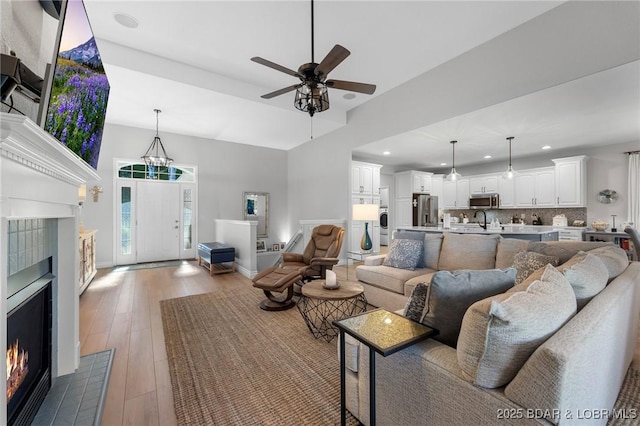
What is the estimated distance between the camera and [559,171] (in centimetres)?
567

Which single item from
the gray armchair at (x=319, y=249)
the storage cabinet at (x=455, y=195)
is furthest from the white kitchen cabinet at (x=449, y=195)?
the gray armchair at (x=319, y=249)

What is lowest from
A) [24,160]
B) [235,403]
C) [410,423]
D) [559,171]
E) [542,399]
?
[235,403]

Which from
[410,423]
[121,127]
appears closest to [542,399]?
[410,423]

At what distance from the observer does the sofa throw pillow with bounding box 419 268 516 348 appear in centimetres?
125

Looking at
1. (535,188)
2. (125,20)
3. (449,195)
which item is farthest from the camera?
(449,195)

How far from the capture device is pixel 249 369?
2.02 metres

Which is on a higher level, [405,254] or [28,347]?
[405,254]

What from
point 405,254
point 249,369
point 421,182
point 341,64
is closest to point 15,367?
point 249,369

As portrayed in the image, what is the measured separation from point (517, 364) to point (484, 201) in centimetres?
702

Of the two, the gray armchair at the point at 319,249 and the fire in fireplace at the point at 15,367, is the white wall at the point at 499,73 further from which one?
the fire in fireplace at the point at 15,367

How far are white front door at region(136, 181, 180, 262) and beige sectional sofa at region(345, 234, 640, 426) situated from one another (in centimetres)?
611

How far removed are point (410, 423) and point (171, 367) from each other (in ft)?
5.94

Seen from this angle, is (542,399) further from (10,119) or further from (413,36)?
(413,36)

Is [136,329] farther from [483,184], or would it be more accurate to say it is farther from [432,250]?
[483,184]
